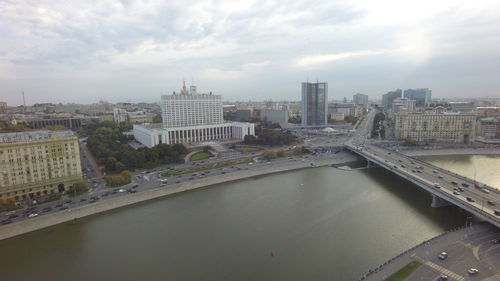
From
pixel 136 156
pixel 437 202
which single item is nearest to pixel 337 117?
pixel 437 202

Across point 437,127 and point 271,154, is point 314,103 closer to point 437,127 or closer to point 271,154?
point 437,127

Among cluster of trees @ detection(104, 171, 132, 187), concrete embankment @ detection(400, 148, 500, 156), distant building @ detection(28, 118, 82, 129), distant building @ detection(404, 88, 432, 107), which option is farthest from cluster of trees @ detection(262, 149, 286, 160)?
distant building @ detection(404, 88, 432, 107)

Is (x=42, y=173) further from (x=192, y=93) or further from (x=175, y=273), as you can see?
(x=192, y=93)

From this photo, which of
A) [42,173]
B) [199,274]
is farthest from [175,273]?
[42,173]

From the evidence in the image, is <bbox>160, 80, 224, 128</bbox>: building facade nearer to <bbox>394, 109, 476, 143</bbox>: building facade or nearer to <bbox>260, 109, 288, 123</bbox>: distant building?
<bbox>260, 109, 288, 123</bbox>: distant building

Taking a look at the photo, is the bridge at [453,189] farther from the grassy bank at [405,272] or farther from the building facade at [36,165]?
the building facade at [36,165]

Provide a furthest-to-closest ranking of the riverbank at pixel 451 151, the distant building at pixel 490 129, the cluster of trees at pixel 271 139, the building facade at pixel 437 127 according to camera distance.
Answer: the distant building at pixel 490 129 < the building facade at pixel 437 127 < the cluster of trees at pixel 271 139 < the riverbank at pixel 451 151

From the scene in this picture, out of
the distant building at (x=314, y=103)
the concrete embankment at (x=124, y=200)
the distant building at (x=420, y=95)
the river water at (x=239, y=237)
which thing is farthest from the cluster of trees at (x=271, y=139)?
the distant building at (x=420, y=95)
